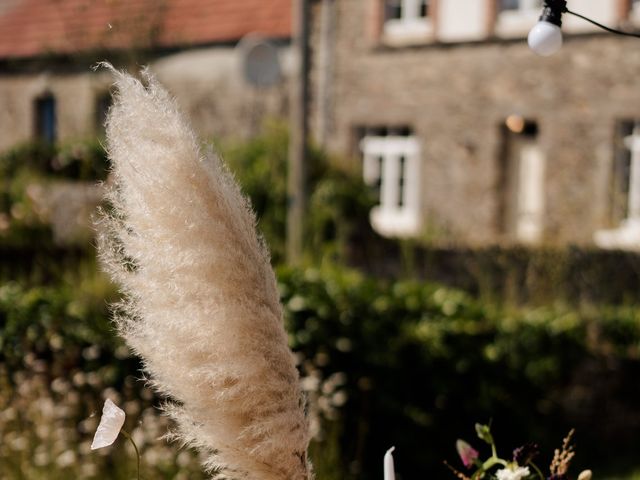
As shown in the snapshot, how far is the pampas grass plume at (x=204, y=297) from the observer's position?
6.31ft

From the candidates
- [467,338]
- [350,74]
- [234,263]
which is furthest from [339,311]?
[350,74]

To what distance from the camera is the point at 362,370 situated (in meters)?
6.33

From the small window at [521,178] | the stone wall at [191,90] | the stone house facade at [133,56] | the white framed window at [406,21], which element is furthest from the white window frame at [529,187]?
the stone wall at [191,90]

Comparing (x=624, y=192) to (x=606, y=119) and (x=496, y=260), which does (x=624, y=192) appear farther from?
(x=496, y=260)

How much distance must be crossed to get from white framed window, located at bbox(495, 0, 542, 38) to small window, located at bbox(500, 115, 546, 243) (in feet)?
4.03

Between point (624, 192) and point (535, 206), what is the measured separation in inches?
55.8

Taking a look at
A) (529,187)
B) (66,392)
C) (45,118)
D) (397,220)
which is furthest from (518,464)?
(45,118)

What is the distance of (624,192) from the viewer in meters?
14.4

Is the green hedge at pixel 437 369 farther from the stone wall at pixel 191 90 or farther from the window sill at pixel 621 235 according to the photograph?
the stone wall at pixel 191 90

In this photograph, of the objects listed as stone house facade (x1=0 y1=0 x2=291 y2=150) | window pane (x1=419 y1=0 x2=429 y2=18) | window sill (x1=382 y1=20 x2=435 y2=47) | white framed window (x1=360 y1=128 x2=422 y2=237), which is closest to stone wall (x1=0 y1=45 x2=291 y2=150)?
stone house facade (x1=0 y1=0 x2=291 y2=150)

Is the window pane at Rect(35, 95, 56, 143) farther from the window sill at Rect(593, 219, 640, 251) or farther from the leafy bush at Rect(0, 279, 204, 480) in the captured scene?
the leafy bush at Rect(0, 279, 204, 480)

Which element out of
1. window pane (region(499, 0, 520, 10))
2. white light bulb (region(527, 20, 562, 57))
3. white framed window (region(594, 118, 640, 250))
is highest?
white light bulb (region(527, 20, 562, 57))

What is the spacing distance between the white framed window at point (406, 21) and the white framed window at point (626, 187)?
3290mm

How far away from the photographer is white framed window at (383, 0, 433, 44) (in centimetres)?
1628
